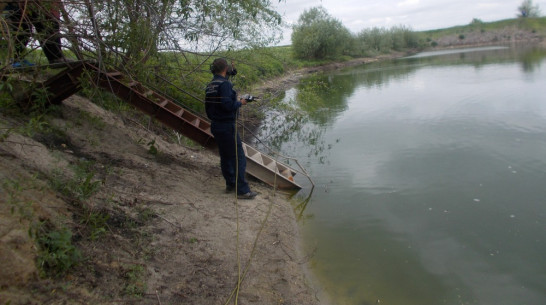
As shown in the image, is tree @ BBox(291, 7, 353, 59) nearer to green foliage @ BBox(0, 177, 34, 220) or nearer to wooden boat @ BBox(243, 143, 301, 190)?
wooden boat @ BBox(243, 143, 301, 190)

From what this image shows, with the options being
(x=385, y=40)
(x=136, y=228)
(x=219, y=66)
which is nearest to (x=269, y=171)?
(x=219, y=66)

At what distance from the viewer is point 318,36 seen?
42000 millimetres

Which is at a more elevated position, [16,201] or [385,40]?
[385,40]

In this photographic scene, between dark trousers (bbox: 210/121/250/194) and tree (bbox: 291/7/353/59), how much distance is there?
3680 centimetres

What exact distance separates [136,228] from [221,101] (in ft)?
7.69

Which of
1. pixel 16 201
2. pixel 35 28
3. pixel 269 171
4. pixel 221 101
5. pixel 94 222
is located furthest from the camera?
pixel 269 171

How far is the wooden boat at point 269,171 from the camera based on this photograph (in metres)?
8.07

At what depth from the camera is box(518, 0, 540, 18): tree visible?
272 ft

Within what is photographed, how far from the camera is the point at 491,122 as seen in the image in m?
12.9

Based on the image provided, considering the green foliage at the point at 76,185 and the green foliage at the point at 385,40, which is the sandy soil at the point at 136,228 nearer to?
the green foliage at the point at 76,185

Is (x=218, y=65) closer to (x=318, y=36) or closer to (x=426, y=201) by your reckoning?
(x=426, y=201)

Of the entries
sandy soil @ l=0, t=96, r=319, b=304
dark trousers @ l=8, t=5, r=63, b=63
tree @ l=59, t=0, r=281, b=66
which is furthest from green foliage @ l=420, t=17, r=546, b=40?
dark trousers @ l=8, t=5, r=63, b=63

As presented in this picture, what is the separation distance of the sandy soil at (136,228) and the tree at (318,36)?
121ft

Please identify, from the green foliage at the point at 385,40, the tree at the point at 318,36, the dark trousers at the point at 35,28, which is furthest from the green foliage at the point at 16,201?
the green foliage at the point at 385,40
